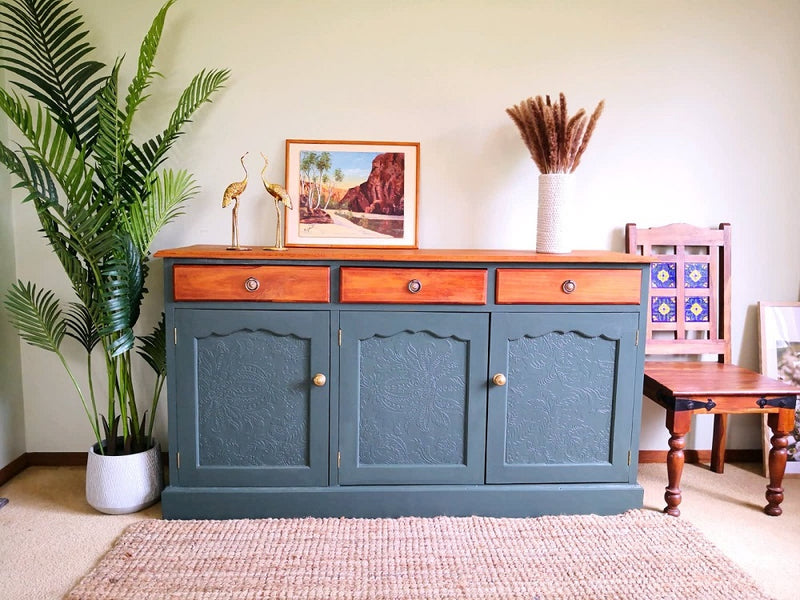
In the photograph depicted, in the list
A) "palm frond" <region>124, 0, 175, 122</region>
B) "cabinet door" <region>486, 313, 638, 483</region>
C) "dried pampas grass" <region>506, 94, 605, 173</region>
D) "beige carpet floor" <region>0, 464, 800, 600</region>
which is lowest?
"beige carpet floor" <region>0, 464, 800, 600</region>

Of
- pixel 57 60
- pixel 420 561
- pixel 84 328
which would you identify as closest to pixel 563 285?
pixel 420 561

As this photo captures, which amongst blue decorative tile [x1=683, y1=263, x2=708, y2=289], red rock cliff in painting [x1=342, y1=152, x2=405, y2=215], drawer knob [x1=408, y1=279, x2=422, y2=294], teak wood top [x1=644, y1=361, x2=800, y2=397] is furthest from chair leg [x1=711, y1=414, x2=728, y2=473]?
red rock cliff in painting [x1=342, y1=152, x2=405, y2=215]

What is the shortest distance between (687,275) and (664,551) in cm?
122

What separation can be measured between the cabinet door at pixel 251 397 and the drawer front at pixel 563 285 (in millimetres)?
681

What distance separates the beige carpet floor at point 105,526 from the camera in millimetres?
1812

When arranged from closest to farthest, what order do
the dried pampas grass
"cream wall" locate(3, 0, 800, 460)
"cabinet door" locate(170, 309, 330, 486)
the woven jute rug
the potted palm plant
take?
the woven jute rug
the potted palm plant
"cabinet door" locate(170, 309, 330, 486)
the dried pampas grass
"cream wall" locate(3, 0, 800, 460)

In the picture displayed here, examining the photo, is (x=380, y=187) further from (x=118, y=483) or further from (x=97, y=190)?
(x=118, y=483)

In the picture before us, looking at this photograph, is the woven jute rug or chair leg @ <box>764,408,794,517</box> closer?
the woven jute rug

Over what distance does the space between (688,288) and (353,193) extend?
61.1 inches

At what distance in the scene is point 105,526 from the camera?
2.11 meters

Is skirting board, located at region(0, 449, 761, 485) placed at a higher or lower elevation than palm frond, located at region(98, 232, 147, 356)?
lower

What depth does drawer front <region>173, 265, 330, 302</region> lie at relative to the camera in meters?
2.05

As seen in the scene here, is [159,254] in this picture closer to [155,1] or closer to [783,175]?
[155,1]

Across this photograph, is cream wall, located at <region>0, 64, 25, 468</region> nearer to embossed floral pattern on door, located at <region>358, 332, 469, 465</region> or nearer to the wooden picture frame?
embossed floral pattern on door, located at <region>358, 332, 469, 465</region>
